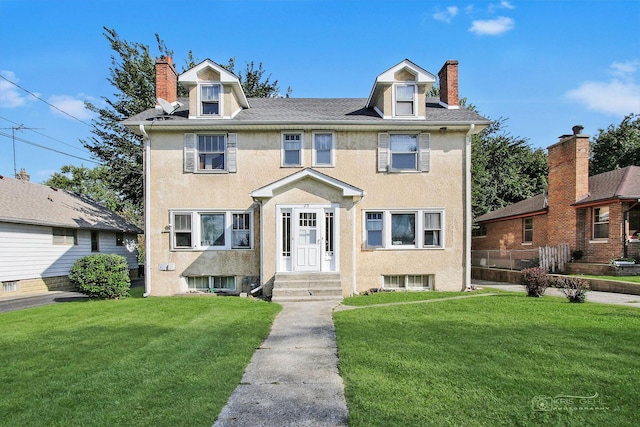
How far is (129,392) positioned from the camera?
4.38 m

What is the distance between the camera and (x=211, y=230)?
1344 cm

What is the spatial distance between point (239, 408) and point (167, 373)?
1578 mm

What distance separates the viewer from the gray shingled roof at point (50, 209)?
15.6 meters

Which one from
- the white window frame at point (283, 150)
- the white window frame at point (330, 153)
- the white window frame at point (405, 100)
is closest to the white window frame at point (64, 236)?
the white window frame at point (283, 150)

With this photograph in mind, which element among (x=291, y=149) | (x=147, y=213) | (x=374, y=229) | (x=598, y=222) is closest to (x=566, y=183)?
(x=598, y=222)

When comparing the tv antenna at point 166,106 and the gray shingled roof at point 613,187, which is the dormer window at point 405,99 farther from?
the gray shingled roof at point 613,187

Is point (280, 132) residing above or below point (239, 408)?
above

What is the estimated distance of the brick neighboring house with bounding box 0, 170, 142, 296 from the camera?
15.1m

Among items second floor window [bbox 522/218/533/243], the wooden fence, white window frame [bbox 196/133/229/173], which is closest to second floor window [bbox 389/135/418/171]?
white window frame [bbox 196/133/229/173]

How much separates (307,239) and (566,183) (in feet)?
43.9

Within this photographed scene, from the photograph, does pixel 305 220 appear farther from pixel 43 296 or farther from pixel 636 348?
pixel 43 296

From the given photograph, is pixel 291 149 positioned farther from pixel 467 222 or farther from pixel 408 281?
pixel 467 222

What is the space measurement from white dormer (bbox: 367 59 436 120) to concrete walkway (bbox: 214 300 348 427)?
925 centimetres

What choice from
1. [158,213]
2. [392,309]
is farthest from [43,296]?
[392,309]
